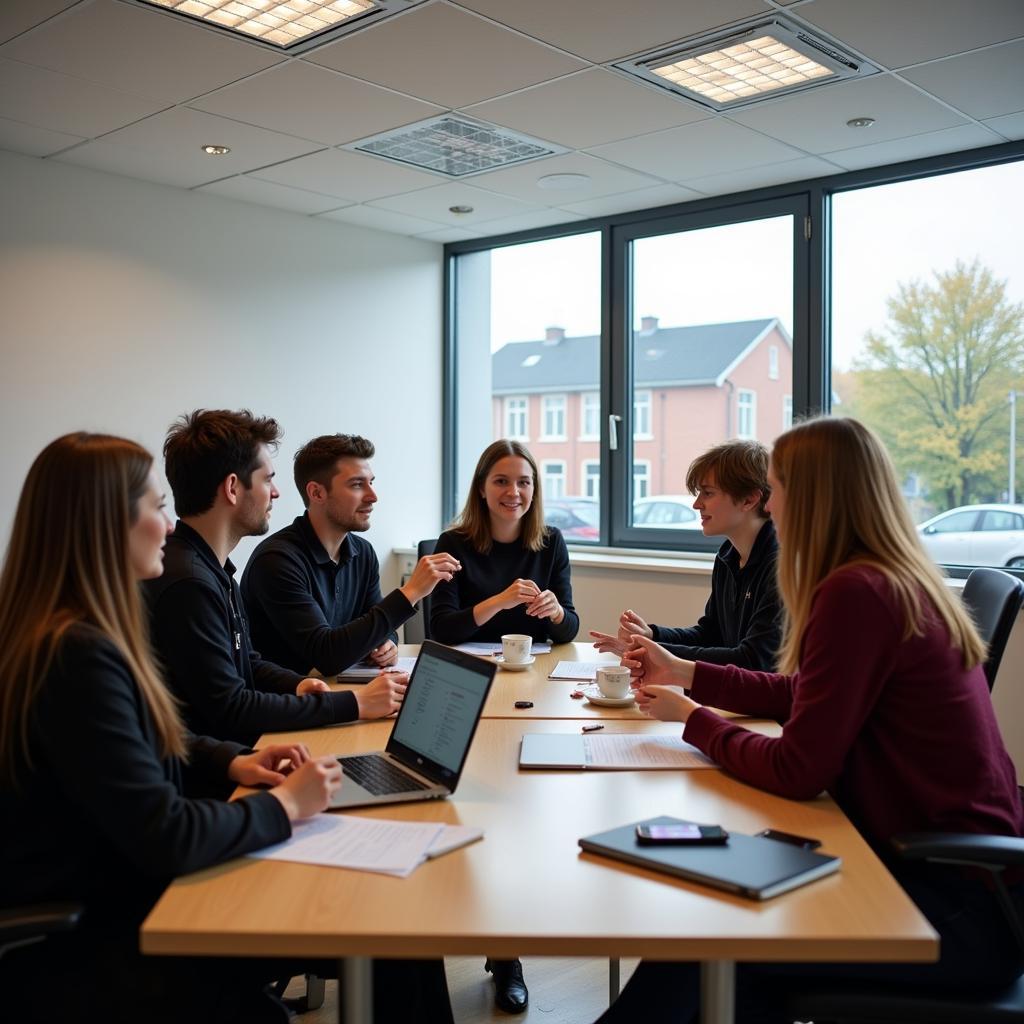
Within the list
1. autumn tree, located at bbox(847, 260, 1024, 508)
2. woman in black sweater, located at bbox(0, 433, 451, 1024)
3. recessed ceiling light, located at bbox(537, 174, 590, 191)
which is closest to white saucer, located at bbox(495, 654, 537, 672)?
woman in black sweater, located at bbox(0, 433, 451, 1024)

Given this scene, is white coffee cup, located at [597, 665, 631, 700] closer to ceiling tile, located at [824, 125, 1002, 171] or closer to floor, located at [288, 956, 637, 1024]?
floor, located at [288, 956, 637, 1024]

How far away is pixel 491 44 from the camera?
3.25 metres

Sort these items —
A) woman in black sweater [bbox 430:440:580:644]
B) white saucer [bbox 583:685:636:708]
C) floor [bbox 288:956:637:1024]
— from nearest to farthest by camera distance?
1. white saucer [bbox 583:685:636:708]
2. floor [bbox 288:956:637:1024]
3. woman in black sweater [bbox 430:440:580:644]

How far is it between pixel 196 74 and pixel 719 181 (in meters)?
2.37

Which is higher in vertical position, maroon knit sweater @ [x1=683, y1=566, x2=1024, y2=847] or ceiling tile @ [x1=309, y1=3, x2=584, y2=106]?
ceiling tile @ [x1=309, y1=3, x2=584, y2=106]

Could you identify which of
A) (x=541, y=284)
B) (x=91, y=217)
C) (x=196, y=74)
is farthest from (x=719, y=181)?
(x=91, y=217)

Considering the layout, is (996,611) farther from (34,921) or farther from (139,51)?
(139,51)

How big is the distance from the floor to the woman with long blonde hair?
1.09 metres

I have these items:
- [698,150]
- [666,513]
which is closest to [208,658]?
[698,150]

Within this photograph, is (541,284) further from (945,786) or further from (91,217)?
(945,786)

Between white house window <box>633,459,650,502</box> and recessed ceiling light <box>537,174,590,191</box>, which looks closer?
recessed ceiling light <box>537,174,590,191</box>

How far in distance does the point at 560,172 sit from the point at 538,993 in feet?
11.1

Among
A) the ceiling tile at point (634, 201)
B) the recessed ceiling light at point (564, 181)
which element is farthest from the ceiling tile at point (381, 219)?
the recessed ceiling light at point (564, 181)

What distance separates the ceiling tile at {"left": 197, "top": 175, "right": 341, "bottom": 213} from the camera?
4.94 m
